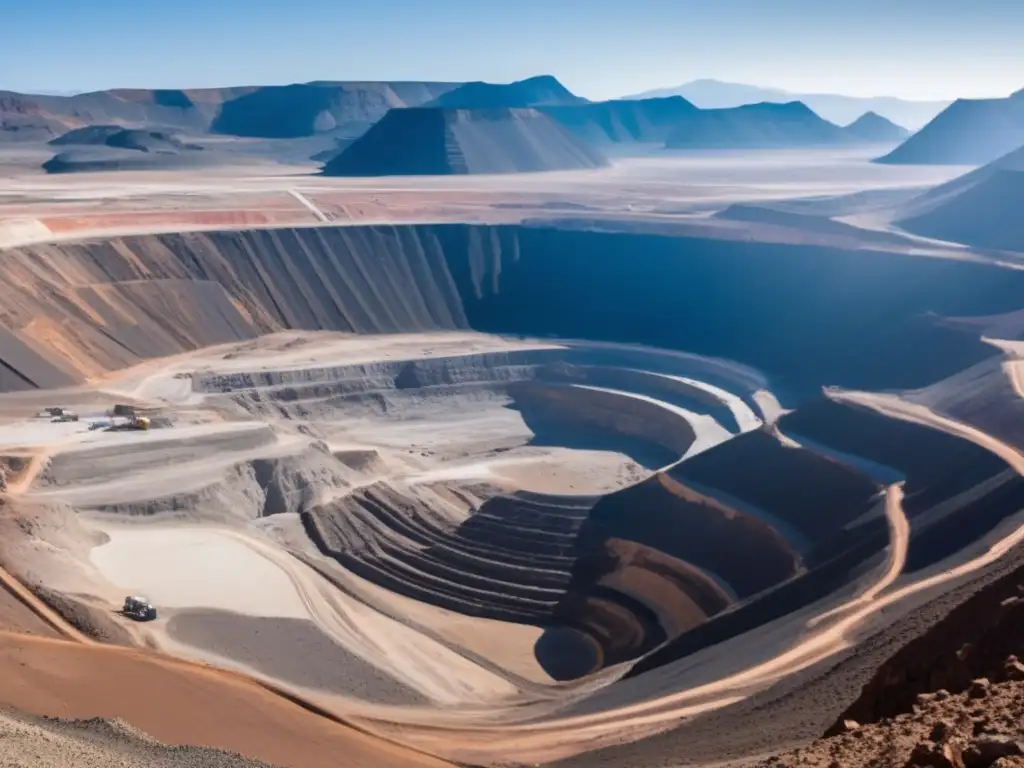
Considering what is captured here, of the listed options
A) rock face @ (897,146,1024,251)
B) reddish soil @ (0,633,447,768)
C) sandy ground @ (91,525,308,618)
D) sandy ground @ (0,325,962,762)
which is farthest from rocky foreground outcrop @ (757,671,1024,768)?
rock face @ (897,146,1024,251)

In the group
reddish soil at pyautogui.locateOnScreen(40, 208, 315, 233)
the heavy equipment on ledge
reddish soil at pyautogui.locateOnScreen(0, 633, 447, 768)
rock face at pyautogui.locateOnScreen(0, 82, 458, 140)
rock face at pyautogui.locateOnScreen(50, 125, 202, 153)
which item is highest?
rock face at pyautogui.locateOnScreen(0, 82, 458, 140)

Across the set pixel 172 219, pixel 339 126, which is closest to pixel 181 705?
pixel 172 219

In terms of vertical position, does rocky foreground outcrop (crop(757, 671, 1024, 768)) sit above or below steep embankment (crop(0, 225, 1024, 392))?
above

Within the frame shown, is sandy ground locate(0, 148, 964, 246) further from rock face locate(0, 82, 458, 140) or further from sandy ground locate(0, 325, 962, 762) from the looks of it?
rock face locate(0, 82, 458, 140)

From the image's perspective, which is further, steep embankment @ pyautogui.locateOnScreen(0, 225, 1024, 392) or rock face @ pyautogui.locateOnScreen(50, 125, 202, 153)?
rock face @ pyautogui.locateOnScreen(50, 125, 202, 153)

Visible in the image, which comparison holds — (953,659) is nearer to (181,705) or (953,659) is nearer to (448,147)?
(181,705)

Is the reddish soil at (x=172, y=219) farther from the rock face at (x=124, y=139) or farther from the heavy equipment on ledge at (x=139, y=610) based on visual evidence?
the rock face at (x=124, y=139)

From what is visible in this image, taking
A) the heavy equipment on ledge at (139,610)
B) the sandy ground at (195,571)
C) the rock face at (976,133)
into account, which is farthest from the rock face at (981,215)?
the rock face at (976,133)
